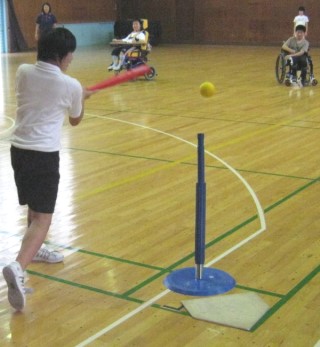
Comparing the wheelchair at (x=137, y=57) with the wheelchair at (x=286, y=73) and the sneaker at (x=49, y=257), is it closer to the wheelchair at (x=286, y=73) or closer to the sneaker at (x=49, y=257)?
the wheelchair at (x=286, y=73)

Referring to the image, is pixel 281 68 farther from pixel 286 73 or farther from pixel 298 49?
pixel 298 49

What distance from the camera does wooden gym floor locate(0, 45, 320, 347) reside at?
121 inches

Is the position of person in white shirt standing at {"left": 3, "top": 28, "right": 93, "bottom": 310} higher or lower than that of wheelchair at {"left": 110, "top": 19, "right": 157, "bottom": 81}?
higher

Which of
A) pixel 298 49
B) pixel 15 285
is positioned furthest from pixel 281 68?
pixel 15 285

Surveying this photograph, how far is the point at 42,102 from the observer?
319 centimetres

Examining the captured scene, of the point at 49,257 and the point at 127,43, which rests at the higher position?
the point at 127,43

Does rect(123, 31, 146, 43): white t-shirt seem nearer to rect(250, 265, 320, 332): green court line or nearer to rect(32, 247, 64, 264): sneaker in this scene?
rect(32, 247, 64, 264): sneaker

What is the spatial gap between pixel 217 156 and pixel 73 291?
329cm

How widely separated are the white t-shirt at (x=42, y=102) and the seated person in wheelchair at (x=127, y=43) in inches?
371

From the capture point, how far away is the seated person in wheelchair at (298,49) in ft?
36.6

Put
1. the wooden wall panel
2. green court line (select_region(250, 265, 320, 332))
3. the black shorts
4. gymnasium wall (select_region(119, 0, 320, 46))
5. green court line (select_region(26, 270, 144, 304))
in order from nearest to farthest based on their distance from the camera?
green court line (select_region(250, 265, 320, 332))
the black shorts
green court line (select_region(26, 270, 144, 304))
the wooden wall panel
gymnasium wall (select_region(119, 0, 320, 46))

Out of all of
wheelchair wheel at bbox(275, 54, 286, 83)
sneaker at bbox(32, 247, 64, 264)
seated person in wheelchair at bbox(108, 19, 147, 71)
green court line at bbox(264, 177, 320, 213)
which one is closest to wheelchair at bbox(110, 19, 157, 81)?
seated person in wheelchair at bbox(108, 19, 147, 71)

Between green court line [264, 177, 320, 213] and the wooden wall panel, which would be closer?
green court line [264, 177, 320, 213]

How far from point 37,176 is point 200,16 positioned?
20494mm
